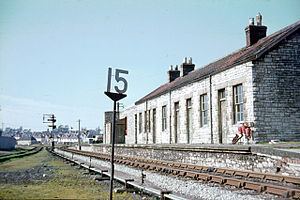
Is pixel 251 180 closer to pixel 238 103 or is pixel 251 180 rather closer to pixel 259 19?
pixel 238 103

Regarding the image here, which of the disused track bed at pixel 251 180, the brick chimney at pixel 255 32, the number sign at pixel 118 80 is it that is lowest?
the disused track bed at pixel 251 180

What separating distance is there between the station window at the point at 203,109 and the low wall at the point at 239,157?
3.86 m

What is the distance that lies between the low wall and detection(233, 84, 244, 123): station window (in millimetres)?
3656

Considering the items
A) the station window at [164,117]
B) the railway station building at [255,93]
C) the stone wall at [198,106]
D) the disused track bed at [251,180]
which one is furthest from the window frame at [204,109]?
the disused track bed at [251,180]

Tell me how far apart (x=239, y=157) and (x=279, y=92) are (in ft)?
21.6

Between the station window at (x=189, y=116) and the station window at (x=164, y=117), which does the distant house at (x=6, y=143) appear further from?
the station window at (x=189, y=116)

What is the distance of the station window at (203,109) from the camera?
22.0 m

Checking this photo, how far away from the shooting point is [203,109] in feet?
73.5

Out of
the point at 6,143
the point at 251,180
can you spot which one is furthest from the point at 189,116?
the point at 6,143

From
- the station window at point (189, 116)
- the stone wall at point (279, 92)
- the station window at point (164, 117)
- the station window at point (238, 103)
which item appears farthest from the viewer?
the station window at point (164, 117)

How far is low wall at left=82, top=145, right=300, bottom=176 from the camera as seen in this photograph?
10.1m

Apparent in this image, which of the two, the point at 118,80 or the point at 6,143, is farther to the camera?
the point at 6,143

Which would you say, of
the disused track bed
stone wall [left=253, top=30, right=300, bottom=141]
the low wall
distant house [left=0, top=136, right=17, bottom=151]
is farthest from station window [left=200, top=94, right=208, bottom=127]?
distant house [left=0, top=136, right=17, bottom=151]

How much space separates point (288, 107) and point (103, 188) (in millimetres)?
11353
